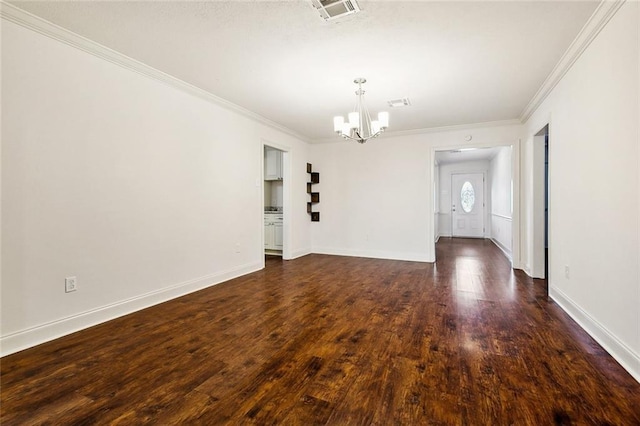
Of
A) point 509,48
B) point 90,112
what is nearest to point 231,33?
point 90,112

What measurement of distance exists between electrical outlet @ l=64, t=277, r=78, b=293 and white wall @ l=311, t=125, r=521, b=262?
4.68 meters

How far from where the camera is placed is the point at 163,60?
306 cm

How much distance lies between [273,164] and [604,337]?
18.5 feet

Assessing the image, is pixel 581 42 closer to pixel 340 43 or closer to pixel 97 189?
pixel 340 43

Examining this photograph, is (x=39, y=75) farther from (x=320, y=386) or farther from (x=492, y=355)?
(x=492, y=355)

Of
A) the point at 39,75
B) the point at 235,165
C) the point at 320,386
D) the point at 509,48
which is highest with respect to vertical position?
the point at 509,48

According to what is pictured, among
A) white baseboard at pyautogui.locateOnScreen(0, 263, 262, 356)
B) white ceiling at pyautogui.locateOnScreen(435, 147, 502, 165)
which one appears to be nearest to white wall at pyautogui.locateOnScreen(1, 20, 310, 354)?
white baseboard at pyautogui.locateOnScreen(0, 263, 262, 356)

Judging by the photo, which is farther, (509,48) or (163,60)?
(163,60)

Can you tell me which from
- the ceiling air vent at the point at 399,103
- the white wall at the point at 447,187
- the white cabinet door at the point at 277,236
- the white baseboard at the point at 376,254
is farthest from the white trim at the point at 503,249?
the white cabinet door at the point at 277,236

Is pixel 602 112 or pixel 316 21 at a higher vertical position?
pixel 316 21

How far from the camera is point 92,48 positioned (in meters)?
2.72

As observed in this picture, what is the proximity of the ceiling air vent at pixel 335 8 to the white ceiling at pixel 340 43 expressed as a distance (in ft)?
0.24

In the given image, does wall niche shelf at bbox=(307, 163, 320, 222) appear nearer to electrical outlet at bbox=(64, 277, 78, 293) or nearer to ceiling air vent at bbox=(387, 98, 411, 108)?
ceiling air vent at bbox=(387, 98, 411, 108)

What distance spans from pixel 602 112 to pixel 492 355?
6.71ft
